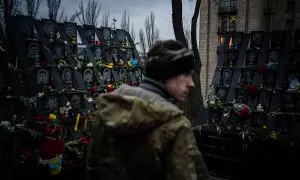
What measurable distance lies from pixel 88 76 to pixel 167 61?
22.8 ft

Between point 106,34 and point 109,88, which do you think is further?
point 106,34

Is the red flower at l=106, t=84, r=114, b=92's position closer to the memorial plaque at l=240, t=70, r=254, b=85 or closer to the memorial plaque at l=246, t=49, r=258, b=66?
the memorial plaque at l=240, t=70, r=254, b=85

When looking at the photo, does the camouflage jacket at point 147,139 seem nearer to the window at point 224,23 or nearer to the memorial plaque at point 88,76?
the memorial plaque at point 88,76

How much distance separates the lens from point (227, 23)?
2414cm

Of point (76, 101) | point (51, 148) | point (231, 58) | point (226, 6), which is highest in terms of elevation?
point (226, 6)

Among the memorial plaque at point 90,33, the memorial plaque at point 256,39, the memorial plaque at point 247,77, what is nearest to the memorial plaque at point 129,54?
the memorial plaque at point 90,33

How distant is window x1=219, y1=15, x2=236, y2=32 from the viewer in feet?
78.3

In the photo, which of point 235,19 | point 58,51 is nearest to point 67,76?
point 58,51

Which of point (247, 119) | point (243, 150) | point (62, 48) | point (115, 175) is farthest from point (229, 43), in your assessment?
point (115, 175)

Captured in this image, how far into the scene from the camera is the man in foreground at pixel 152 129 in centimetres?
160

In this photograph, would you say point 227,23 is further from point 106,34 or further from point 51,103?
point 51,103

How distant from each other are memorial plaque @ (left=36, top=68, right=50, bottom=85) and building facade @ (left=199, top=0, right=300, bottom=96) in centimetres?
1579

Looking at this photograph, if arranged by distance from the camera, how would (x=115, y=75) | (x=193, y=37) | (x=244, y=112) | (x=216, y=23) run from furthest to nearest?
(x=216, y=23), (x=193, y=37), (x=115, y=75), (x=244, y=112)

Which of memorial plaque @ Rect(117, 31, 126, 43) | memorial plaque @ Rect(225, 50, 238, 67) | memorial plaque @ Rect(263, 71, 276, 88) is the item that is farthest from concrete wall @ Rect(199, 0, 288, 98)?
memorial plaque @ Rect(263, 71, 276, 88)
